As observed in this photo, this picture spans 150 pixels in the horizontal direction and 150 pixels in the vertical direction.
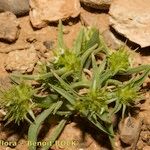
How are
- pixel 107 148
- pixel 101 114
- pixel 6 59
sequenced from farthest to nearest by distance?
pixel 6 59 → pixel 107 148 → pixel 101 114

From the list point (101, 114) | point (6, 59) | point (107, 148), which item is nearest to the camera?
point (101, 114)

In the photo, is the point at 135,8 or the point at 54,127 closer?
the point at 54,127

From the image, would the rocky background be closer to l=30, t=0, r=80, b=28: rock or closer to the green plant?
l=30, t=0, r=80, b=28: rock

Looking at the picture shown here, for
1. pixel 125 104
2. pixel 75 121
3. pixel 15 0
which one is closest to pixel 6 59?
pixel 15 0

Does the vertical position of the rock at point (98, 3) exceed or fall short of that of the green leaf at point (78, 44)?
it exceeds it

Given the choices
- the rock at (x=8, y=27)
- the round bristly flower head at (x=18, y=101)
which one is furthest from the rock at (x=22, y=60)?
the round bristly flower head at (x=18, y=101)

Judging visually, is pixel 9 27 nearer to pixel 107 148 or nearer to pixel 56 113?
pixel 56 113

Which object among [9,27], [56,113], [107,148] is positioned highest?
[9,27]

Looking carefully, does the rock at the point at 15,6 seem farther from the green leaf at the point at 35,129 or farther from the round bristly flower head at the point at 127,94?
the round bristly flower head at the point at 127,94
